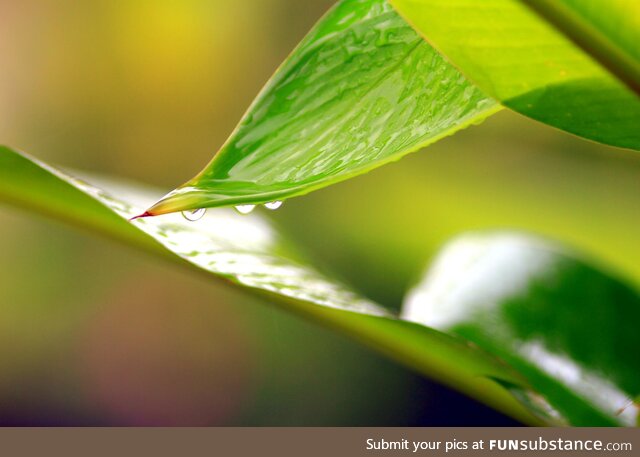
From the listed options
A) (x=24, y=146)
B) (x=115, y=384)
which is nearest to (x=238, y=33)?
(x=24, y=146)

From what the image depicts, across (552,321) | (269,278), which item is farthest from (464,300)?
(269,278)

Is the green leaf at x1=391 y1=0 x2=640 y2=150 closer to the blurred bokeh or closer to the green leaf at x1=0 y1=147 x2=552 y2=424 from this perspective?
the green leaf at x1=0 y1=147 x2=552 y2=424

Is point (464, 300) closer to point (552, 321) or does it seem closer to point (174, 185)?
point (552, 321)

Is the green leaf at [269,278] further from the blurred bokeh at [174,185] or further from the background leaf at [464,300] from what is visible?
the blurred bokeh at [174,185]

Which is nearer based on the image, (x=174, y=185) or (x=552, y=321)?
(x=552, y=321)

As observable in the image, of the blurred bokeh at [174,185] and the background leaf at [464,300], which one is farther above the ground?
the blurred bokeh at [174,185]

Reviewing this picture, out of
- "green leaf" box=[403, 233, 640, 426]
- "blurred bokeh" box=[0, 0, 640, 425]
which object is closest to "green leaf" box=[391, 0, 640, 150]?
"green leaf" box=[403, 233, 640, 426]

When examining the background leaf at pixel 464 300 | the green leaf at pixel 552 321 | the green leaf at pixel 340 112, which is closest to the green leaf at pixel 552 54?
the green leaf at pixel 340 112
